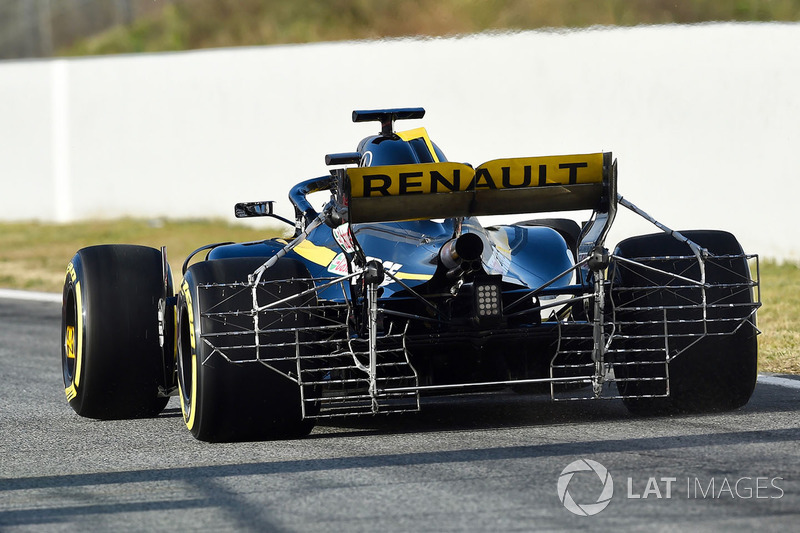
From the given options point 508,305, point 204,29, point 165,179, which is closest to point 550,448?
point 508,305

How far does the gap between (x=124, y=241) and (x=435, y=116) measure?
5310 millimetres

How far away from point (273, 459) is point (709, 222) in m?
9.20

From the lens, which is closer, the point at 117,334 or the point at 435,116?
the point at 117,334

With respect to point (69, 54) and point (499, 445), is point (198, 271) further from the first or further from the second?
point (69, 54)

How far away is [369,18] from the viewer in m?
20.8

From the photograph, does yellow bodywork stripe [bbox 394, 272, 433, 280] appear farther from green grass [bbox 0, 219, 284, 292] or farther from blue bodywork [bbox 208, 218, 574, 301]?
green grass [bbox 0, 219, 284, 292]

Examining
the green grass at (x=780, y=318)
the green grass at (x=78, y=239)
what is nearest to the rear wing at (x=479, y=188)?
the green grass at (x=780, y=318)

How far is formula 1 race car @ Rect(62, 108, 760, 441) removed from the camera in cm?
608

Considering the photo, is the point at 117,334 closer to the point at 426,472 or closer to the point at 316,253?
the point at 316,253

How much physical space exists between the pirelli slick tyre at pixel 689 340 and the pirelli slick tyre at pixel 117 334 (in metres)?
2.50

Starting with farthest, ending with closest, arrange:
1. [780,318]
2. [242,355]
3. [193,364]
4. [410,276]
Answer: [780,318] → [410,276] → [193,364] → [242,355]

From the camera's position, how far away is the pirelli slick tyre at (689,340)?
6.47 metres

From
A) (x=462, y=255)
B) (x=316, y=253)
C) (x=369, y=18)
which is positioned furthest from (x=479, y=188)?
(x=369, y=18)

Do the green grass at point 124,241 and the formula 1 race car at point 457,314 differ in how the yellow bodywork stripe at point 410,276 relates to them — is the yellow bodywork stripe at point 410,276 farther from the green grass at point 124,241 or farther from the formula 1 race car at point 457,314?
the green grass at point 124,241
